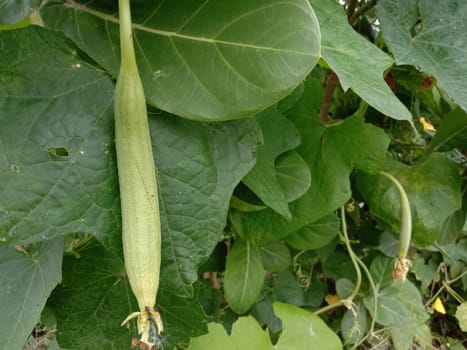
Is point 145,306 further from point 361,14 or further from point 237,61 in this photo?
point 361,14

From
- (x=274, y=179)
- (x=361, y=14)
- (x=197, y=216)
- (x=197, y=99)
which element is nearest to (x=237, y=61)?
(x=197, y=99)

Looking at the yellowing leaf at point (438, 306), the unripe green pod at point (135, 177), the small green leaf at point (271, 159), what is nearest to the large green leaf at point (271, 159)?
the small green leaf at point (271, 159)

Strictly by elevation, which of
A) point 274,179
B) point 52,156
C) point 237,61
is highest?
point 237,61

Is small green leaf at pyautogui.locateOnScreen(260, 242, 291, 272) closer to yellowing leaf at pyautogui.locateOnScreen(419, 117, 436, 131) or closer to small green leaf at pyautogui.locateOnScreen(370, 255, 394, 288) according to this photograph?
small green leaf at pyautogui.locateOnScreen(370, 255, 394, 288)

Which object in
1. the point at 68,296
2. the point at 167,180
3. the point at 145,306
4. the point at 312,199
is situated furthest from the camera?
the point at 312,199

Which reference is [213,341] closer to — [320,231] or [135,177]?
[320,231]

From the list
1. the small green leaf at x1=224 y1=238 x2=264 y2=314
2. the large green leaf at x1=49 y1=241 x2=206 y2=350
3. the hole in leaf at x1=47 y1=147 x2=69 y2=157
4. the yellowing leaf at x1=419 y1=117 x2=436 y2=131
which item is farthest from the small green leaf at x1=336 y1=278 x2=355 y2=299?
the hole in leaf at x1=47 y1=147 x2=69 y2=157

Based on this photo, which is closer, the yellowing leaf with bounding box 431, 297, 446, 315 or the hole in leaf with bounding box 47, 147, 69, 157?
the hole in leaf with bounding box 47, 147, 69, 157
